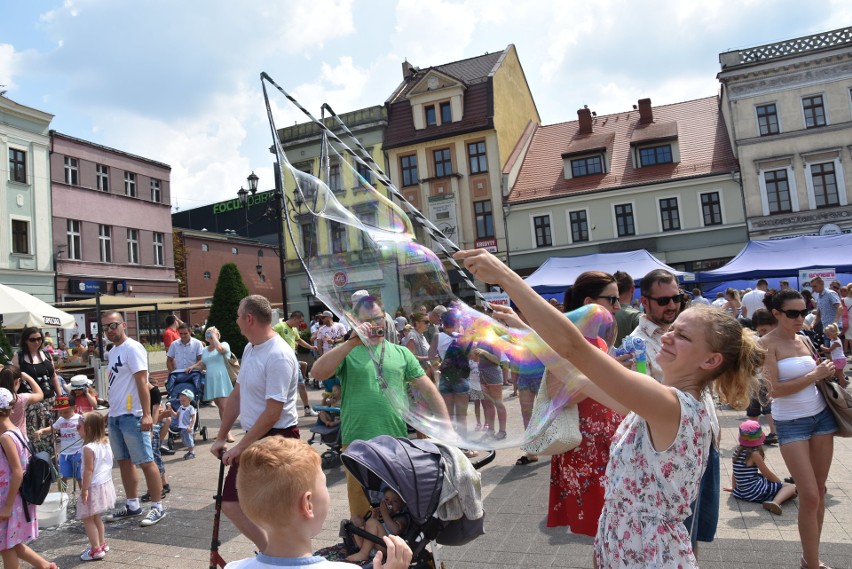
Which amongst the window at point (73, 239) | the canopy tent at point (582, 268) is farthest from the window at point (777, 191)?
the window at point (73, 239)

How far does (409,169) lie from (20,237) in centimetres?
1900

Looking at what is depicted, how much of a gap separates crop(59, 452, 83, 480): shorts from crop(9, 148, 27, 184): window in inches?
1032

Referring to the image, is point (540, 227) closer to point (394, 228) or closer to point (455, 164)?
point (455, 164)

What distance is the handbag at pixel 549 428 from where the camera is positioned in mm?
2834

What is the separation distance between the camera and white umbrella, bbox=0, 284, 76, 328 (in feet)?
36.4

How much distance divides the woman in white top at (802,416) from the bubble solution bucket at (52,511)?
625 cm

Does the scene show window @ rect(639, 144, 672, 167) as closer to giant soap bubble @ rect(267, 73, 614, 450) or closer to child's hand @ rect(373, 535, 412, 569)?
giant soap bubble @ rect(267, 73, 614, 450)

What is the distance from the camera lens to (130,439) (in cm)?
609

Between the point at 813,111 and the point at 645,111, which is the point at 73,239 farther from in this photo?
the point at 813,111

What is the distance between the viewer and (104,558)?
5152 mm

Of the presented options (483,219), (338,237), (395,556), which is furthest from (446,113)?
(395,556)

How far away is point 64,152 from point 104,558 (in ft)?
99.6

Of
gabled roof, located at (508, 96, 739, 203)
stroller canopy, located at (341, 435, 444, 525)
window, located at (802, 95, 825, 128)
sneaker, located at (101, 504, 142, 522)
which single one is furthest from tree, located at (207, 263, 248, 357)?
window, located at (802, 95, 825, 128)

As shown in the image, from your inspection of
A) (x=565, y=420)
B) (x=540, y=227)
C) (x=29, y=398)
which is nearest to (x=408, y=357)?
(x=565, y=420)
